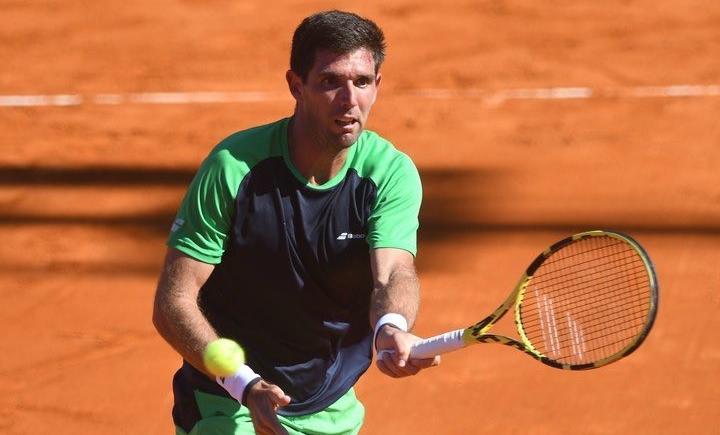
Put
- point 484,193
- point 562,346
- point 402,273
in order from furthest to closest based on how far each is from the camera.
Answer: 1. point 484,193
2. point 562,346
3. point 402,273

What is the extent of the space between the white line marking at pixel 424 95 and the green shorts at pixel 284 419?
5684mm

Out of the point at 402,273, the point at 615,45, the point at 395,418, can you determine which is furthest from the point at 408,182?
the point at 615,45

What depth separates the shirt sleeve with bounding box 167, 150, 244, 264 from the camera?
4.34 meters

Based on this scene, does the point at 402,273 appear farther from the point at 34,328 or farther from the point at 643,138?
the point at 643,138

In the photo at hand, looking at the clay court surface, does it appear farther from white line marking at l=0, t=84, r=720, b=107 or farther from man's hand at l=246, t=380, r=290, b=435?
man's hand at l=246, t=380, r=290, b=435

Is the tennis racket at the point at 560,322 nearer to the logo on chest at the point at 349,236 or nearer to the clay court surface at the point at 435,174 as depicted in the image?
the logo on chest at the point at 349,236

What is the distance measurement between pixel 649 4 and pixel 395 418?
622 cm

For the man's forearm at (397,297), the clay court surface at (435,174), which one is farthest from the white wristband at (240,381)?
the clay court surface at (435,174)

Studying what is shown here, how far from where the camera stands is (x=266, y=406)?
396 cm

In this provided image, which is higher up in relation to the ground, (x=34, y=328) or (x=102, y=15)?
(x=102, y=15)

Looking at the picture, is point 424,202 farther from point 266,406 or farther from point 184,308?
point 266,406

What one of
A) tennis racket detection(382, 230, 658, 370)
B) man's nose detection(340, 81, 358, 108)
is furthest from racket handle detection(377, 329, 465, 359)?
man's nose detection(340, 81, 358, 108)

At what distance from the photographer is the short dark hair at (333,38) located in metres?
4.30

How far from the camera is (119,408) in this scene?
6.91m
